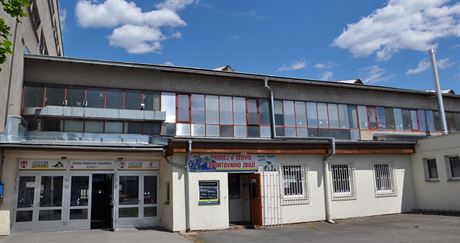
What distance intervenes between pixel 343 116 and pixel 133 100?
1100 centimetres

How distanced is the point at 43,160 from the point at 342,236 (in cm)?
1086

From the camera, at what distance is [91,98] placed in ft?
52.0

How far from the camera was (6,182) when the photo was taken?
41.3ft

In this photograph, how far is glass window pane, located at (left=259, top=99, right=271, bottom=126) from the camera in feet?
60.4

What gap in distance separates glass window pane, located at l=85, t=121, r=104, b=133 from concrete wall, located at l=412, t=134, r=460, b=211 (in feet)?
47.6

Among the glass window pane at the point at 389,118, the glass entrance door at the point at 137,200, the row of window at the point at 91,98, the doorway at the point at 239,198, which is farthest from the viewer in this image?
the glass window pane at the point at 389,118

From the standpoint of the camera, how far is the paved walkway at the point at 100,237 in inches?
445

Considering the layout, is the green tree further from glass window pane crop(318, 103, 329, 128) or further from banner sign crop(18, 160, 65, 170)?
glass window pane crop(318, 103, 329, 128)

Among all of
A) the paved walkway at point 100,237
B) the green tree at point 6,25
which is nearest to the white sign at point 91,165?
the paved walkway at point 100,237

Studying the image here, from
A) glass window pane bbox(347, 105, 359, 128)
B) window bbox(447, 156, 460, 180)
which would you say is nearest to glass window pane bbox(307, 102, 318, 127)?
glass window pane bbox(347, 105, 359, 128)

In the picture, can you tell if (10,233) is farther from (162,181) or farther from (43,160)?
(162,181)

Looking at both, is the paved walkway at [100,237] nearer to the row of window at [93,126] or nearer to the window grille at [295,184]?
the row of window at [93,126]

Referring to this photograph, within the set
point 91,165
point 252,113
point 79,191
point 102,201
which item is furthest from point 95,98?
point 252,113

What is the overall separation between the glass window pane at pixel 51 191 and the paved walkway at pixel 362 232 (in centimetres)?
554
